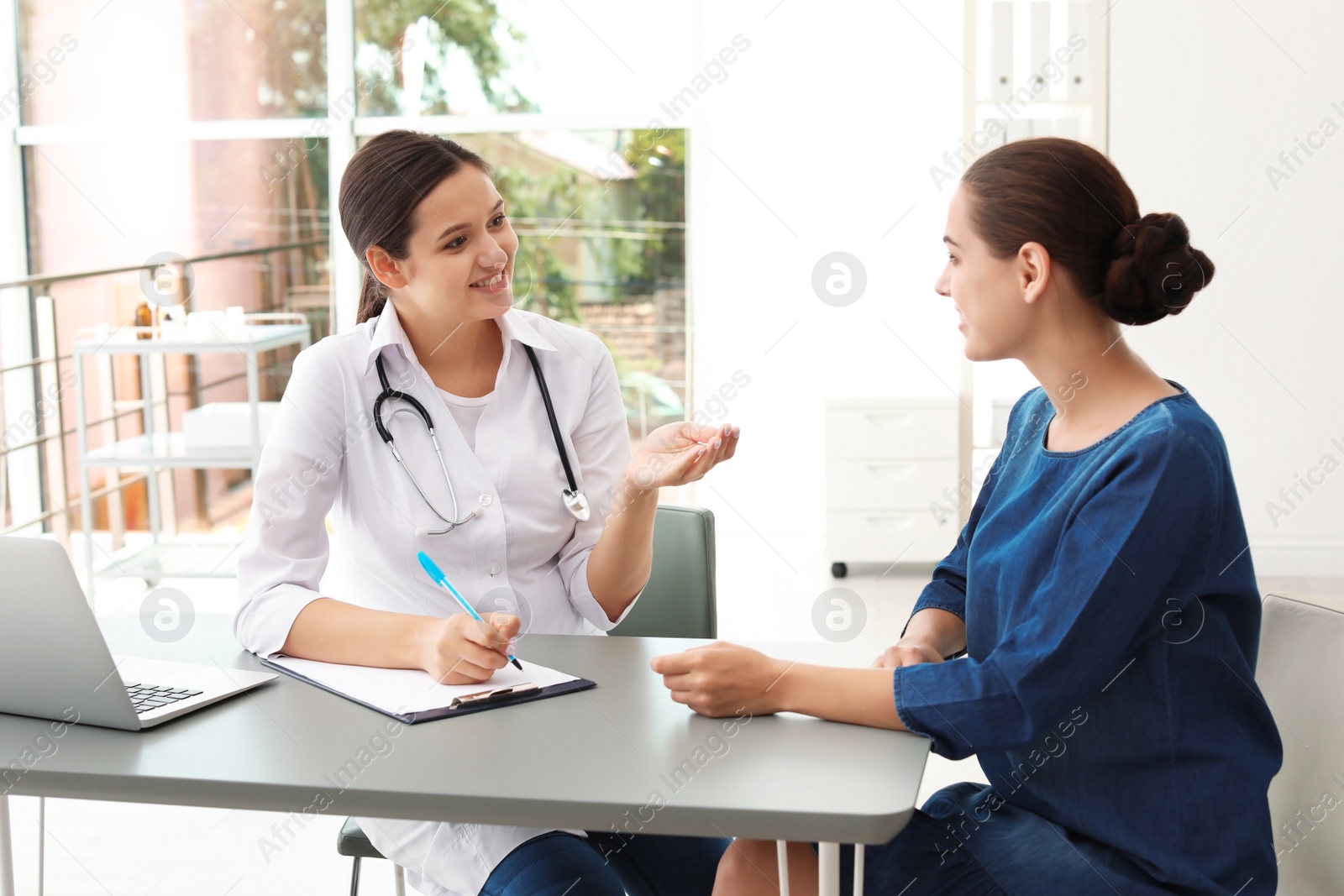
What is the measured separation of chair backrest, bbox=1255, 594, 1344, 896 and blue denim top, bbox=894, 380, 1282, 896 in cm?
10

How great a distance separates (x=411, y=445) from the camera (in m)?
1.56

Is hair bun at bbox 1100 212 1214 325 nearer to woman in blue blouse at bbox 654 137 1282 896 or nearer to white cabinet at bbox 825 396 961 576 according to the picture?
woman in blue blouse at bbox 654 137 1282 896

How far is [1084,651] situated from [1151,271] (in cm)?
39

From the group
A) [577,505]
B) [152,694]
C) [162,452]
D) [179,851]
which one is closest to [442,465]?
[577,505]

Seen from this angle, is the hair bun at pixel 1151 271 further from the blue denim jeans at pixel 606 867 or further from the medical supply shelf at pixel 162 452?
the medical supply shelf at pixel 162 452

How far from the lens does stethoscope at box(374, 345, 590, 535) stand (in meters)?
1.53

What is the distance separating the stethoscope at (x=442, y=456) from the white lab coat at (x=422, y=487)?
0.03 feet

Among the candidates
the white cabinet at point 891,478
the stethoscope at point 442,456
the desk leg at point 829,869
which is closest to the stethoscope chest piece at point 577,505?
the stethoscope at point 442,456

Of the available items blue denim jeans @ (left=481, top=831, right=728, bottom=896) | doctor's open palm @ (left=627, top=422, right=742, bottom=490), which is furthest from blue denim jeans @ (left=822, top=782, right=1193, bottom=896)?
doctor's open palm @ (left=627, top=422, right=742, bottom=490)

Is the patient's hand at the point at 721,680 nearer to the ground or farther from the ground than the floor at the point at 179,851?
farther from the ground

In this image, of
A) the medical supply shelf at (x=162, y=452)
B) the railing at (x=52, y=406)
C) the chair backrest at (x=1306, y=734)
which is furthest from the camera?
the railing at (x=52, y=406)

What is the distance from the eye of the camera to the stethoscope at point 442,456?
153 centimetres

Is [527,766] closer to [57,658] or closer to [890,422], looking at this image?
[57,658]

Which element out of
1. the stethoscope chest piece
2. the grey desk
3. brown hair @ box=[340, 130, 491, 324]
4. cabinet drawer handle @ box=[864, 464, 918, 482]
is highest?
brown hair @ box=[340, 130, 491, 324]
